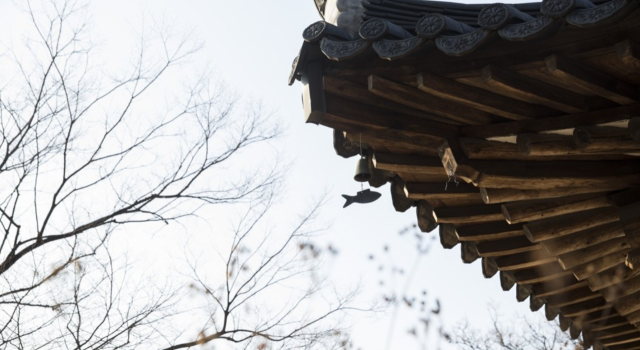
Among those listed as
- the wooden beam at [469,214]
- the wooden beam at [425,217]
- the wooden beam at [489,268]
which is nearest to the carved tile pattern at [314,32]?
the wooden beam at [469,214]

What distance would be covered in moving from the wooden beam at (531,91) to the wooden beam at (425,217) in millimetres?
1622

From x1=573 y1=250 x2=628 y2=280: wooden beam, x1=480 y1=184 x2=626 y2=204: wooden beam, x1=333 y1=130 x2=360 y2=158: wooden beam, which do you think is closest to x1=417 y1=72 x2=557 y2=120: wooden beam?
x1=480 y1=184 x2=626 y2=204: wooden beam

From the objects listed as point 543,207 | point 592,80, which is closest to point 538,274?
point 543,207

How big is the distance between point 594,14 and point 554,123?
0.89 m

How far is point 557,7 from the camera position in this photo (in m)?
2.94

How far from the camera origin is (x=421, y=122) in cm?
385

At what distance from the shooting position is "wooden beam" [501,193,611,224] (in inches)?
168

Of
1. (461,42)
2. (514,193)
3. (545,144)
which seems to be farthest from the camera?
(514,193)

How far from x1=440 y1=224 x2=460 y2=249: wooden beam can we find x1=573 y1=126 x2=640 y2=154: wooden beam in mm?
1636

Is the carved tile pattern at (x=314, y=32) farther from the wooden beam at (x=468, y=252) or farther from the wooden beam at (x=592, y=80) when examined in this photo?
the wooden beam at (x=468, y=252)

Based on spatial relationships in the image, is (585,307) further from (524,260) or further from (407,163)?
(407,163)

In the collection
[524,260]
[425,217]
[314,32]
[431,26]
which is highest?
[425,217]

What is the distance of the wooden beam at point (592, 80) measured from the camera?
10.5 ft

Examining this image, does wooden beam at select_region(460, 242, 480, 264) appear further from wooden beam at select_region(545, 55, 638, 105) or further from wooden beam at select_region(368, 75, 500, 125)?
wooden beam at select_region(545, 55, 638, 105)
